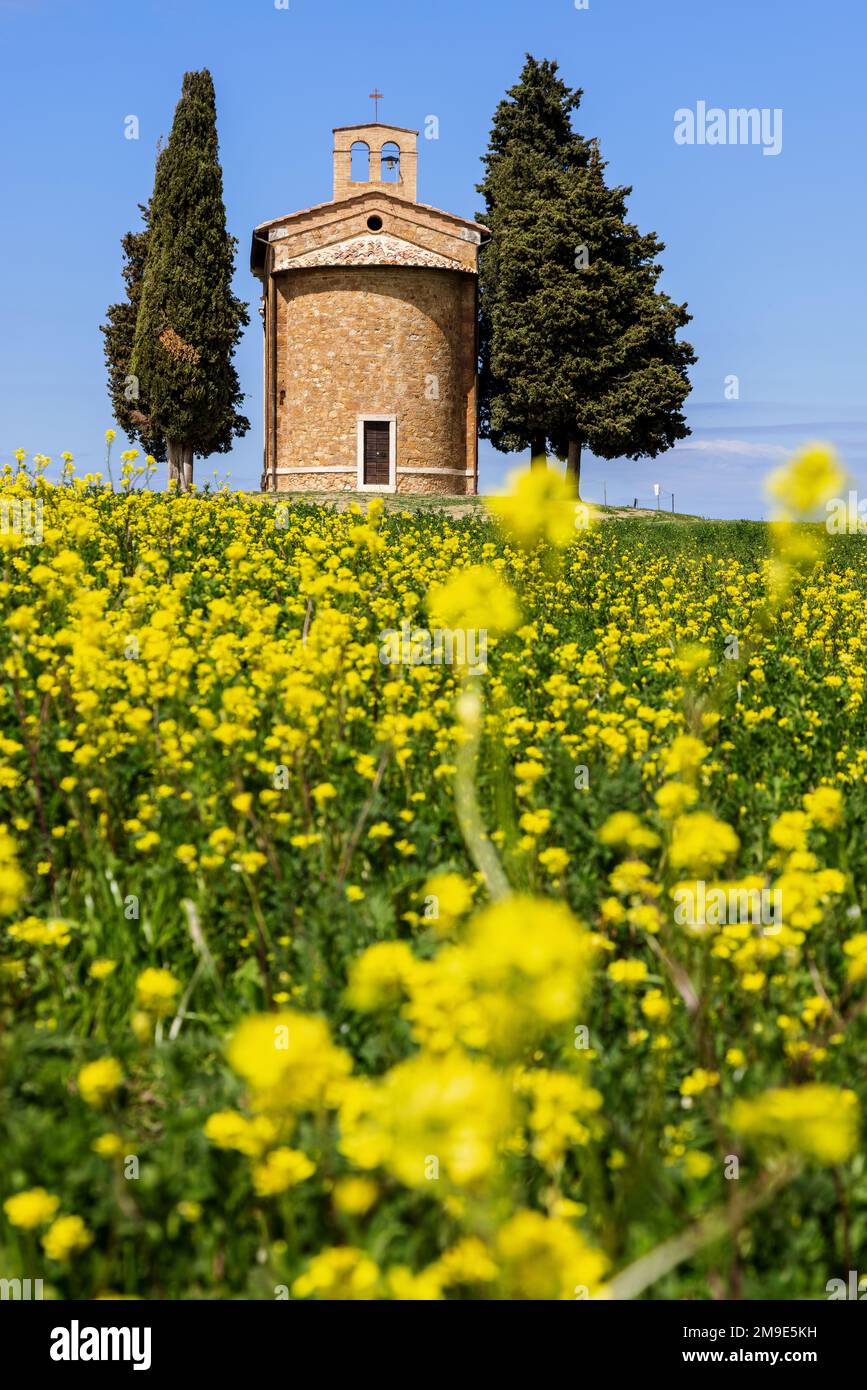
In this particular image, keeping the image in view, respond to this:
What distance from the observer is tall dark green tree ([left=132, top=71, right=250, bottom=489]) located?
3481 centimetres

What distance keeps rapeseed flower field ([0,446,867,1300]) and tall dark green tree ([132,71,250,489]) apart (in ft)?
97.3

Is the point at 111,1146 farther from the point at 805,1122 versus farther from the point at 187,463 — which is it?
the point at 187,463

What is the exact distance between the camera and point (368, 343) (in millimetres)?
34812

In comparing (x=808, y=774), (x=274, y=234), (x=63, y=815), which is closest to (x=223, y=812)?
(x=63, y=815)

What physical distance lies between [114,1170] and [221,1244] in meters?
0.33

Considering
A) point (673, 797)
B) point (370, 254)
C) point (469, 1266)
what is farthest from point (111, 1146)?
point (370, 254)

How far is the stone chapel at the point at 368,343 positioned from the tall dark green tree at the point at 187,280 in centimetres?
171

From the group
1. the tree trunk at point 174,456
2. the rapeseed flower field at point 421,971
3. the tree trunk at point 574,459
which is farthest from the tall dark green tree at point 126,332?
the rapeseed flower field at point 421,971

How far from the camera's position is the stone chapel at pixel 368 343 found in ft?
114

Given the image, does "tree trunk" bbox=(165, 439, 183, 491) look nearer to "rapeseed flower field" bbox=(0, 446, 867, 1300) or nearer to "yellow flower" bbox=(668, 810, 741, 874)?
"rapeseed flower field" bbox=(0, 446, 867, 1300)

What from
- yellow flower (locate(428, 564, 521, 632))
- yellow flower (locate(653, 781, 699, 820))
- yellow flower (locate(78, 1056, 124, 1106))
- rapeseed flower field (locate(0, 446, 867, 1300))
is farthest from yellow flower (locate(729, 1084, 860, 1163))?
yellow flower (locate(428, 564, 521, 632))

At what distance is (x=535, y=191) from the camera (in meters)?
38.5

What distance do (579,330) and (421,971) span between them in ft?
118
